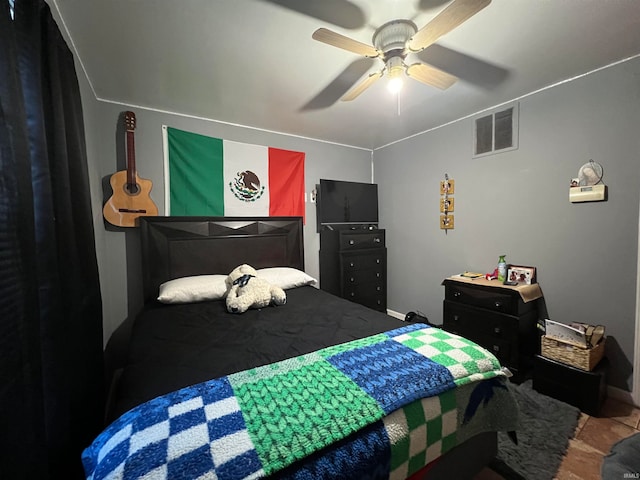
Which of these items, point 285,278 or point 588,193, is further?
point 285,278

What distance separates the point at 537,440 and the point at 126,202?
3.47m

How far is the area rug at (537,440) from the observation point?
132cm

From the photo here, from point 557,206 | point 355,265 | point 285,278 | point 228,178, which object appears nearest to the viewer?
point 557,206

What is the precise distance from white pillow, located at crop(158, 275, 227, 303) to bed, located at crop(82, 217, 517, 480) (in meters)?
0.26

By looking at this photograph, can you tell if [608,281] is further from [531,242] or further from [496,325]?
[496,325]

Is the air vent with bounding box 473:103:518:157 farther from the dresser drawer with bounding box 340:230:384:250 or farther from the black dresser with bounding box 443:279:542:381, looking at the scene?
the dresser drawer with bounding box 340:230:384:250

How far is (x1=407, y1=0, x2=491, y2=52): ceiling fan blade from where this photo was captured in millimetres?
1003

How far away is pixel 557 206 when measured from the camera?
83.4 inches

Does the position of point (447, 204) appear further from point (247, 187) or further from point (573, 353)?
point (247, 187)

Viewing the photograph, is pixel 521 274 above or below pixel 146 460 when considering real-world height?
above

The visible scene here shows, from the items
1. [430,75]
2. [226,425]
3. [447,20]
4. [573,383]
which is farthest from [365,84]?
[573,383]

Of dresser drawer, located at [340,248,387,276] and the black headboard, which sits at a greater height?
the black headboard

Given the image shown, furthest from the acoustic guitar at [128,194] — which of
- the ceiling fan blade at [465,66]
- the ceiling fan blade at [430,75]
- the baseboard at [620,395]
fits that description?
the baseboard at [620,395]

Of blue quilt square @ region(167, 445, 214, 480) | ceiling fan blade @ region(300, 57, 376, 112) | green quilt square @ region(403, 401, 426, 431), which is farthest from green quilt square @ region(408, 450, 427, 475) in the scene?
ceiling fan blade @ region(300, 57, 376, 112)
